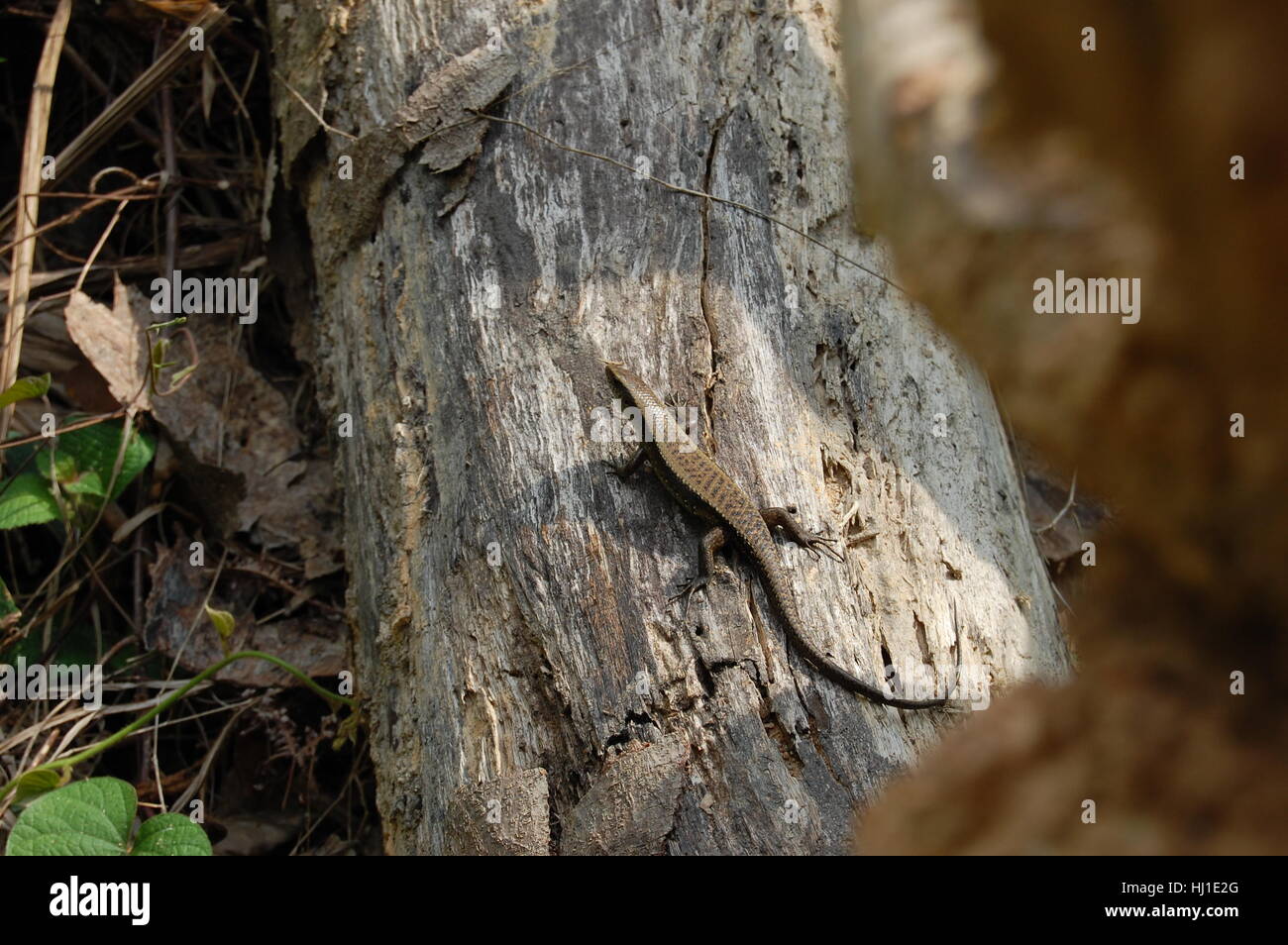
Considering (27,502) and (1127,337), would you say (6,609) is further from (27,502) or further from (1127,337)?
(1127,337)

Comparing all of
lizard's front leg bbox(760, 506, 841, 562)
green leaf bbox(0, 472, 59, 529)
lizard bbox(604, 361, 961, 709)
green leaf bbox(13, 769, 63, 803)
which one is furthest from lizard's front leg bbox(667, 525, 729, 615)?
green leaf bbox(0, 472, 59, 529)

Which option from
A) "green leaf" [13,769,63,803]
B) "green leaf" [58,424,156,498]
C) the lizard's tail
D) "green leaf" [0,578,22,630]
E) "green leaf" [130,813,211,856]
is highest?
"green leaf" [58,424,156,498]

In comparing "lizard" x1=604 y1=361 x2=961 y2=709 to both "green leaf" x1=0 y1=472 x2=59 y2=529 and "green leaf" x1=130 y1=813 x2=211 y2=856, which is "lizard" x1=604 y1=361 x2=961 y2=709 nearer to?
"green leaf" x1=130 y1=813 x2=211 y2=856

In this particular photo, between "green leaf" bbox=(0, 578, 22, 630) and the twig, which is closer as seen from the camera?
the twig

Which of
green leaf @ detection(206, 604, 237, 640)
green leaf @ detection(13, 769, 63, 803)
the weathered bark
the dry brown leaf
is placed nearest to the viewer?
the weathered bark

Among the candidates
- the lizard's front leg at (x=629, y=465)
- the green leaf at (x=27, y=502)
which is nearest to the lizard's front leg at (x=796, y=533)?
the lizard's front leg at (x=629, y=465)

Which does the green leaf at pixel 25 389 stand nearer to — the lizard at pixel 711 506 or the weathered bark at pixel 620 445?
the weathered bark at pixel 620 445

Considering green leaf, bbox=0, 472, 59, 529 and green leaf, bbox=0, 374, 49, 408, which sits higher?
green leaf, bbox=0, 374, 49, 408

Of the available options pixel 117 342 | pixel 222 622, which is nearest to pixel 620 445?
pixel 222 622
